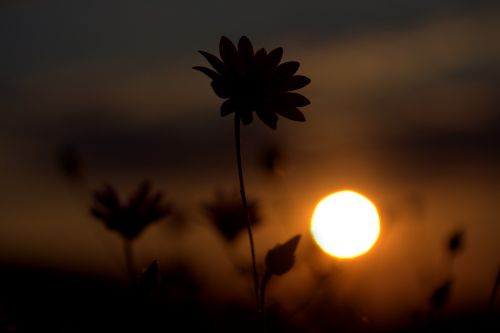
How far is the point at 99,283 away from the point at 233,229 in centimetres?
72

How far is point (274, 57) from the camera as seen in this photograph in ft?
8.99

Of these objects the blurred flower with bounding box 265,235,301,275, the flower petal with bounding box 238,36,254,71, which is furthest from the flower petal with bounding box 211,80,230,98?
the blurred flower with bounding box 265,235,301,275

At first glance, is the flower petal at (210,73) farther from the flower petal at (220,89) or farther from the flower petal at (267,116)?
the flower petal at (267,116)

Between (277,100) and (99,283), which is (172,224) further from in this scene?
(277,100)

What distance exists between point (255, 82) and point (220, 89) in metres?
0.13

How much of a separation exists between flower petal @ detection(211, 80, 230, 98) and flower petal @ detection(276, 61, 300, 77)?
222 mm

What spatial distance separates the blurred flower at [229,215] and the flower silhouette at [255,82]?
136 cm

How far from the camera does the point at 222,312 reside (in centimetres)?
367

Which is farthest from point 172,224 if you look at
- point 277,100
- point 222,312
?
point 277,100

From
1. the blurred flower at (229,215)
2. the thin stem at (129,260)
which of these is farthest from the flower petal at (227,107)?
the blurred flower at (229,215)

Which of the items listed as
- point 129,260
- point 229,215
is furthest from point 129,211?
point 229,215

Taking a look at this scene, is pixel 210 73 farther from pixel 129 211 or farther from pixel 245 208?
pixel 129 211

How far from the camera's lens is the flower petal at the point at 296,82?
8.70 feet

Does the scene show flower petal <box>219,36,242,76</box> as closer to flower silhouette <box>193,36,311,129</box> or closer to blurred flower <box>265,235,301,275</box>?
flower silhouette <box>193,36,311,129</box>
